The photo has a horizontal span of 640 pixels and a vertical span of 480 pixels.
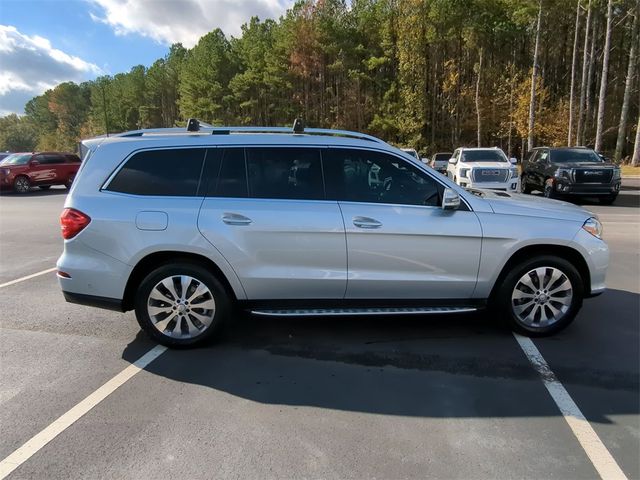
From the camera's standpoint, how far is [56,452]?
279 centimetres

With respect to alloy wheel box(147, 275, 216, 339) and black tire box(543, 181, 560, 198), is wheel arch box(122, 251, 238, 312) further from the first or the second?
black tire box(543, 181, 560, 198)

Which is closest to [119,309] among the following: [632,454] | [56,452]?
[56,452]

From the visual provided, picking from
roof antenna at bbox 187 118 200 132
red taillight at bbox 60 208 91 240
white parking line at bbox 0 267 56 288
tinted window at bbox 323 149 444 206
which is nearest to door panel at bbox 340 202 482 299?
tinted window at bbox 323 149 444 206

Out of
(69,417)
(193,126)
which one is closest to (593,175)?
(193,126)

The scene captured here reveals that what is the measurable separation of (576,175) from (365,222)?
42.7 feet

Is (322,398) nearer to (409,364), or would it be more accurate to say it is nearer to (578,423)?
(409,364)

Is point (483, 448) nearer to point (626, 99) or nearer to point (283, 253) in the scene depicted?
point (283, 253)

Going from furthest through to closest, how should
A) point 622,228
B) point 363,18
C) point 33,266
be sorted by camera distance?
1. point 363,18
2. point 622,228
3. point 33,266

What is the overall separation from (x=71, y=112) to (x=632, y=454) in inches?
4992

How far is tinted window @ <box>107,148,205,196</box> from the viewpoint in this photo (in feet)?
13.5

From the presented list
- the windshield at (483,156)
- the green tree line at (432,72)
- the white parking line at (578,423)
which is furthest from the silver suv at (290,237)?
the green tree line at (432,72)

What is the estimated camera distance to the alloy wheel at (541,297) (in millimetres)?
4266

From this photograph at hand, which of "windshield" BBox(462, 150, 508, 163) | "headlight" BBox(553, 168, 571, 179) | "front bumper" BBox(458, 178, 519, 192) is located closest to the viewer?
"headlight" BBox(553, 168, 571, 179)

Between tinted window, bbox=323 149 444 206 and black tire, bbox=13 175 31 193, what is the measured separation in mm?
21318
